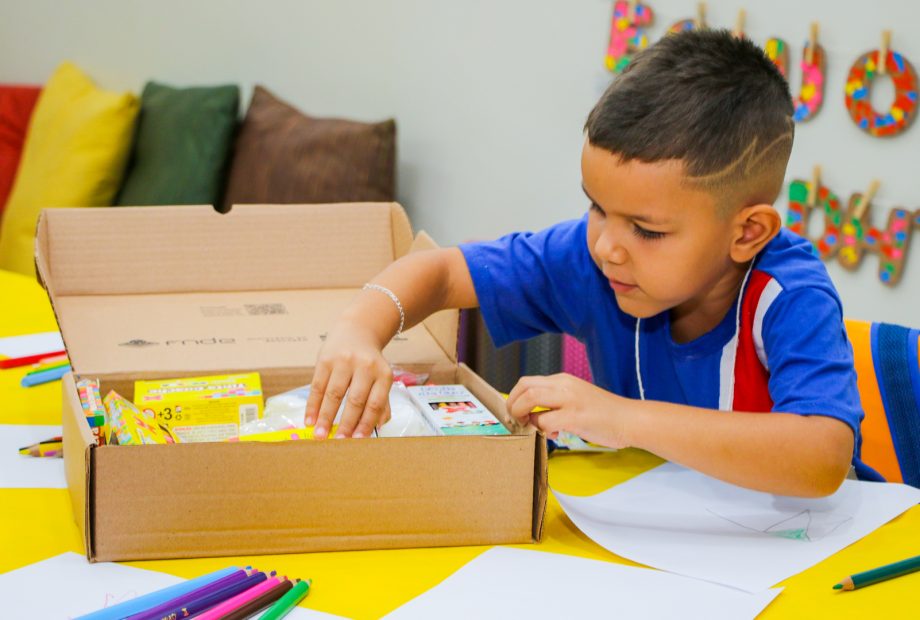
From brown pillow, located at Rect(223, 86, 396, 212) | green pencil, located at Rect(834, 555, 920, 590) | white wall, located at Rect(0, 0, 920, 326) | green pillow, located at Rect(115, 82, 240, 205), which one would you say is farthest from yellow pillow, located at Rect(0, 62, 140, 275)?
green pencil, located at Rect(834, 555, 920, 590)

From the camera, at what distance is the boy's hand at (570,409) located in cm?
78

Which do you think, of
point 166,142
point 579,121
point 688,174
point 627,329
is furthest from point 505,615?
point 166,142

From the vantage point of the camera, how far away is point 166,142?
254 cm

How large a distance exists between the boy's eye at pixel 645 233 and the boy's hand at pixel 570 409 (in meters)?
0.15

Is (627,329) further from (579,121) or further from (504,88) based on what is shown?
(504,88)

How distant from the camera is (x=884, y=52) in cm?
154

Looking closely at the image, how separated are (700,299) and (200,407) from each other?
0.50 metres

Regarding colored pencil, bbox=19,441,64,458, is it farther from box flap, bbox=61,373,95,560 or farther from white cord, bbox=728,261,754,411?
white cord, bbox=728,261,754,411

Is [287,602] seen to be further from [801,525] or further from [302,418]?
[801,525]

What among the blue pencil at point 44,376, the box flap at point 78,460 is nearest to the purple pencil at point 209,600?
the box flap at point 78,460

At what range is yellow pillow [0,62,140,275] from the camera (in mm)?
2607

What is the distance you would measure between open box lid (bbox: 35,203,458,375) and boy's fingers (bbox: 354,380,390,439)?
0.64ft

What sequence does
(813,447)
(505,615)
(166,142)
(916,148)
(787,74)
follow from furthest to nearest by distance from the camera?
(166,142) < (787,74) < (916,148) < (813,447) < (505,615)

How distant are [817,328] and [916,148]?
2.77 ft
